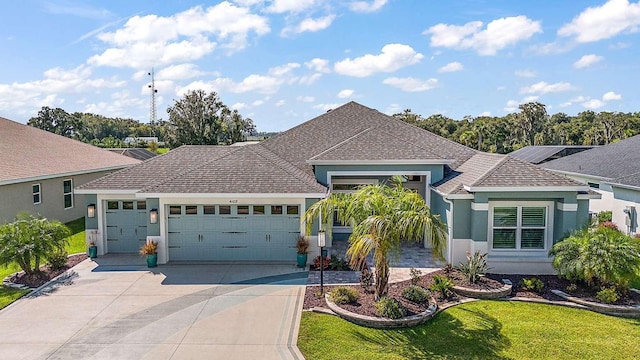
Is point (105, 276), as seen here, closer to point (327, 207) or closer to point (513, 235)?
point (327, 207)

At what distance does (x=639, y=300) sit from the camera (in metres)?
11.3

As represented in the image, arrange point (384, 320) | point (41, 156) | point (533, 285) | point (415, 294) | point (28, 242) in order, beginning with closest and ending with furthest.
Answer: point (384, 320)
point (415, 294)
point (533, 285)
point (28, 242)
point (41, 156)

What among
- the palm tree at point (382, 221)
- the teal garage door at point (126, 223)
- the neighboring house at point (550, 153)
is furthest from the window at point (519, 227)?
the neighboring house at point (550, 153)

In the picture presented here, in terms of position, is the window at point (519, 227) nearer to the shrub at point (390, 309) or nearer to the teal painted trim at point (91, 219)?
the shrub at point (390, 309)

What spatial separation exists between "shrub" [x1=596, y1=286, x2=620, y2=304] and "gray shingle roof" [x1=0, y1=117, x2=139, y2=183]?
22.6 m

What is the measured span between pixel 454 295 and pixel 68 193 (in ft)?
68.9

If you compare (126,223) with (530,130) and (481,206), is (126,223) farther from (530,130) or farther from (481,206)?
(530,130)

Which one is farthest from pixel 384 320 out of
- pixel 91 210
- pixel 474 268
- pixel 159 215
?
pixel 91 210

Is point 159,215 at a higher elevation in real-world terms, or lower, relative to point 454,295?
higher

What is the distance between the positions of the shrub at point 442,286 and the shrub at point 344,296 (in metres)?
2.45

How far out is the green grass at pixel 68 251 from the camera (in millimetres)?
11508

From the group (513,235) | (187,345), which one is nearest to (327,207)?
(187,345)

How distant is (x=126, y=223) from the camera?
52.4 feet

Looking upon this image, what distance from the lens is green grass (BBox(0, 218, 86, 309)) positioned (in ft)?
37.8
